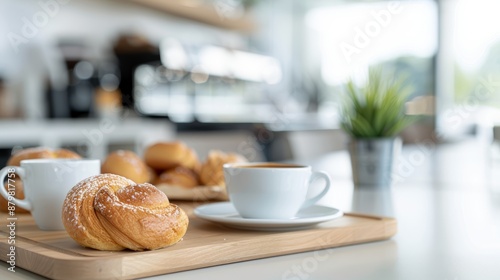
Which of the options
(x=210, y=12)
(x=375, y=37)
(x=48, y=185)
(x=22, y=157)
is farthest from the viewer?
(x=375, y=37)

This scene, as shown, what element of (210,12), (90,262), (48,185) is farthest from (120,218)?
(210,12)

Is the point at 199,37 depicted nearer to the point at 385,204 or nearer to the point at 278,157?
the point at 278,157

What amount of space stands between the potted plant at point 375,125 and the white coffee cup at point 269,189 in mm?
693

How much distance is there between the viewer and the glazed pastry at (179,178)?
1.17 meters

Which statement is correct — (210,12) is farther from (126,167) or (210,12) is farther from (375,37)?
(126,167)

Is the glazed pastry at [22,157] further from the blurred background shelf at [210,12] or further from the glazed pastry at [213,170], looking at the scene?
the blurred background shelf at [210,12]

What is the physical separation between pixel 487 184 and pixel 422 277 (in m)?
1.05

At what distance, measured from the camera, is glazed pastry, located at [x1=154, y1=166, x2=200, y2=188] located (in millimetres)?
1165

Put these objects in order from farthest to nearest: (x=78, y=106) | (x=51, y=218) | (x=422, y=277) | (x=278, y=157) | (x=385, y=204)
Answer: (x=78, y=106) < (x=278, y=157) < (x=385, y=204) < (x=51, y=218) < (x=422, y=277)

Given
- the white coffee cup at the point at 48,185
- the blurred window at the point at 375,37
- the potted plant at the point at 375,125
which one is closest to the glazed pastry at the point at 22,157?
the white coffee cup at the point at 48,185

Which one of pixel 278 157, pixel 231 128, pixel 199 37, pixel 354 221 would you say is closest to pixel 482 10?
pixel 199 37

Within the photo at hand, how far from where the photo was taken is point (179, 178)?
1.17 m

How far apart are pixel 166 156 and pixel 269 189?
18.2 inches

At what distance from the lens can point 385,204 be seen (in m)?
1.20
